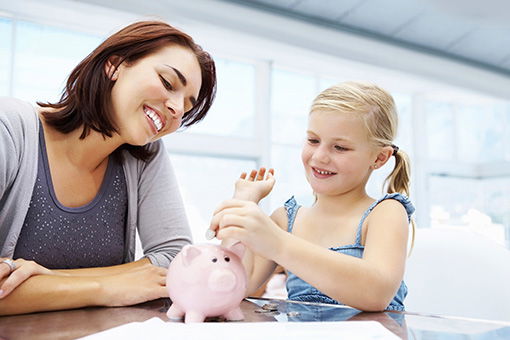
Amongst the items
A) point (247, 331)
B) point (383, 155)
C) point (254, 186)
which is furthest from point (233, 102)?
point (247, 331)

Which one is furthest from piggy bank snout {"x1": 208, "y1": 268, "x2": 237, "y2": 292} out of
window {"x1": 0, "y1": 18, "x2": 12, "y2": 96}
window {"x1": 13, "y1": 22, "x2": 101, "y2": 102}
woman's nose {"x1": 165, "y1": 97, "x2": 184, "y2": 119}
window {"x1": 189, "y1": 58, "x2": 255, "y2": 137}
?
window {"x1": 189, "y1": 58, "x2": 255, "y2": 137}

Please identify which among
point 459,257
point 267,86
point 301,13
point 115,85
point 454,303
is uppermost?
point 301,13

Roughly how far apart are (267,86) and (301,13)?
3.18 feet

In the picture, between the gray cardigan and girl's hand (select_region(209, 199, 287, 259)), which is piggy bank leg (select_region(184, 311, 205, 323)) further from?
the gray cardigan

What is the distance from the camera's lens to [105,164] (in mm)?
1174

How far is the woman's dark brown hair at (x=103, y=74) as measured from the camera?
1063 millimetres

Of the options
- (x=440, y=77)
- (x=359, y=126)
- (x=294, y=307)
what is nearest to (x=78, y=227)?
(x=294, y=307)

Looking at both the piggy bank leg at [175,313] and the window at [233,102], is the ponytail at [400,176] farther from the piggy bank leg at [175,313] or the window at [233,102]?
the window at [233,102]

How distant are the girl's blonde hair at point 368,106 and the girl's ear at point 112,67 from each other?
0.43m

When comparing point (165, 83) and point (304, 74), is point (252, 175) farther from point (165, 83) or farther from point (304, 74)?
point (304, 74)

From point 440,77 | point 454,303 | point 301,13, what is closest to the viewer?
point 454,303

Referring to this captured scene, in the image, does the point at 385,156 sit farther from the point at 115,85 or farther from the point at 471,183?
the point at 471,183

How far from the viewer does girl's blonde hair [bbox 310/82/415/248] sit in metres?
1.04

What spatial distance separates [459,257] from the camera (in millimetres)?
1183
